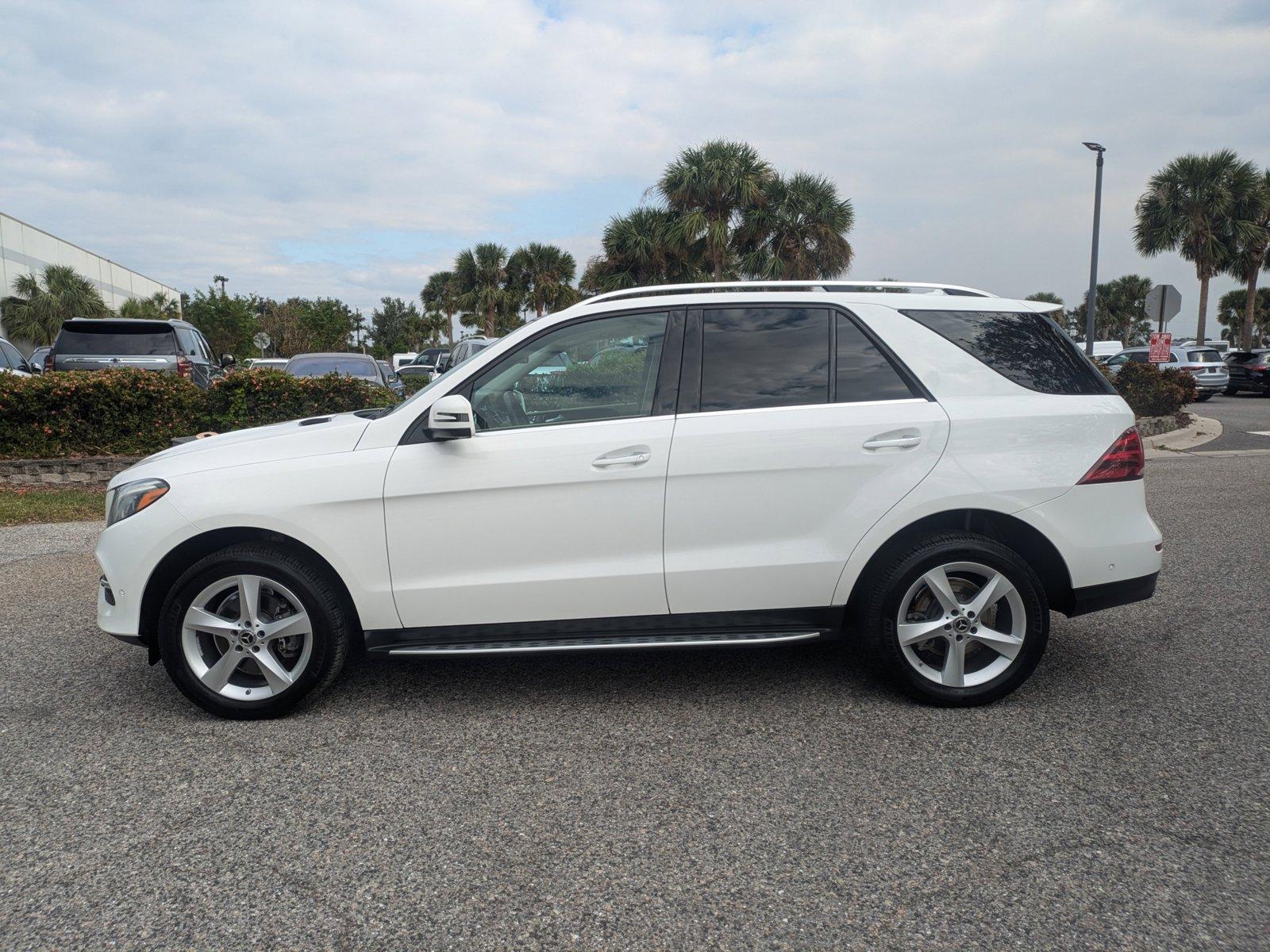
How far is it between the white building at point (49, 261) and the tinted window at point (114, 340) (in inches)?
1381

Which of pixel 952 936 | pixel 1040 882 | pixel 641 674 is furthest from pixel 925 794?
pixel 641 674

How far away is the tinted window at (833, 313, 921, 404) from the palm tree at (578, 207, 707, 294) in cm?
2867

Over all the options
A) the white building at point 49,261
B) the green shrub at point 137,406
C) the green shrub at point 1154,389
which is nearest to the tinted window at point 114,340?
the green shrub at point 137,406

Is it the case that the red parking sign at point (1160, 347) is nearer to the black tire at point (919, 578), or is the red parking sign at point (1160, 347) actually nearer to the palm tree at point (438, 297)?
the black tire at point (919, 578)

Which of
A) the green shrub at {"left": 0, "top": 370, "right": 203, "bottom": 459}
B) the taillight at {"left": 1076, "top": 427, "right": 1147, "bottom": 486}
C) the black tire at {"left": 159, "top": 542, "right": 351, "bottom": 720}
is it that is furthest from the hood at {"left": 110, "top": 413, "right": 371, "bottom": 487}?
the green shrub at {"left": 0, "top": 370, "right": 203, "bottom": 459}

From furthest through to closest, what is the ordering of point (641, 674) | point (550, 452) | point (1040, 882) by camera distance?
point (641, 674) < point (550, 452) < point (1040, 882)

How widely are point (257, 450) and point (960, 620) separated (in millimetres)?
2953

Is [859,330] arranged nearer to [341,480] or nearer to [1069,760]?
[1069,760]

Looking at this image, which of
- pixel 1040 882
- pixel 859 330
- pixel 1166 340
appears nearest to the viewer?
pixel 1040 882

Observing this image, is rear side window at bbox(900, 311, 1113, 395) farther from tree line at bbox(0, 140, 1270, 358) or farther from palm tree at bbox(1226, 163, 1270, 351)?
palm tree at bbox(1226, 163, 1270, 351)

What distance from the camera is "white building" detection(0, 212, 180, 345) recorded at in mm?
43375

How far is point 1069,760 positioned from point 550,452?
7.37 feet

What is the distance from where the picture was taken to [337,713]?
13.1 ft

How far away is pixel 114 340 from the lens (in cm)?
1276
